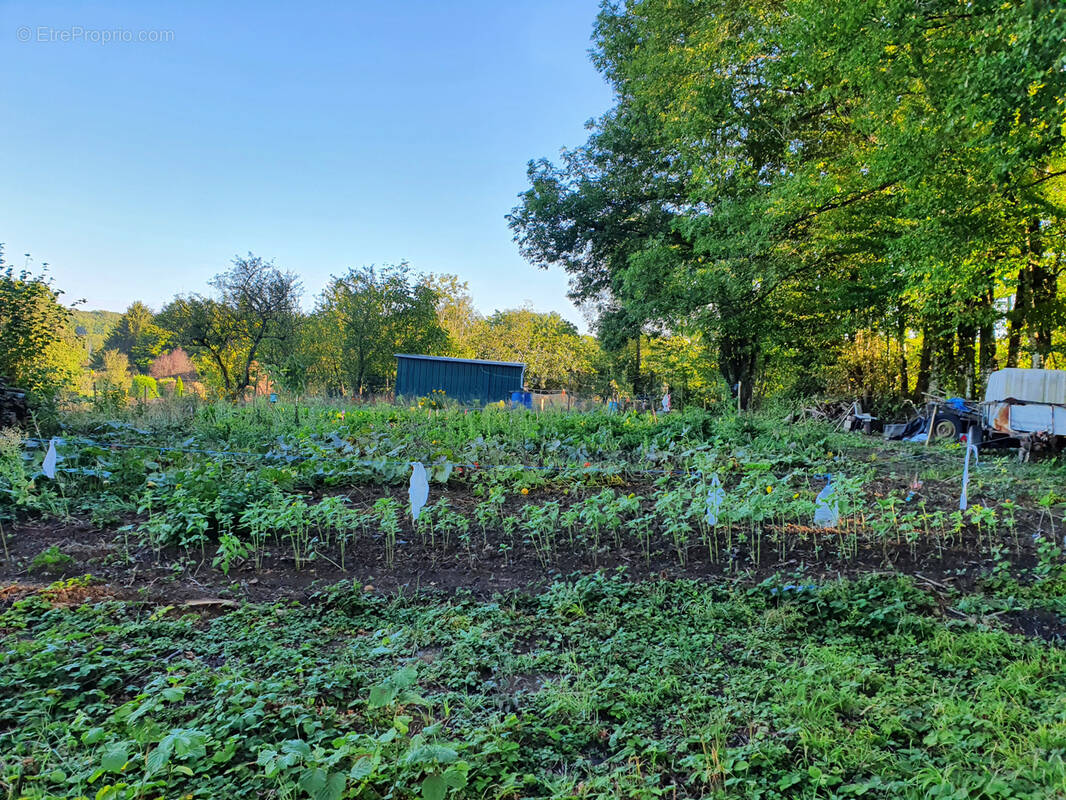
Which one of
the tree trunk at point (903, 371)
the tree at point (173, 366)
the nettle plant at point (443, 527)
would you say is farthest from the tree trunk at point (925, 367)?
the tree at point (173, 366)

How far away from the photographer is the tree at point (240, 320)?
18438 mm

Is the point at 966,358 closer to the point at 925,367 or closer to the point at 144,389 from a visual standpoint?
the point at 925,367

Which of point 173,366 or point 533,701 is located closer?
point 533,701

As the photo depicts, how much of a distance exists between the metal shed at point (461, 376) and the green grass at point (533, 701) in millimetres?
16715

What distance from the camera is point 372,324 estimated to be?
71.7 feet

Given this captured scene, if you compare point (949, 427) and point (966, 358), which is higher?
point (966, 358)

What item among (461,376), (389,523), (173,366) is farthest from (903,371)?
(173,366)

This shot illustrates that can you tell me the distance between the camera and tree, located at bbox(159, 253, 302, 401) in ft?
60.5

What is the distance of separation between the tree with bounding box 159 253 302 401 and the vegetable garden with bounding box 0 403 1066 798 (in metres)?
15.2

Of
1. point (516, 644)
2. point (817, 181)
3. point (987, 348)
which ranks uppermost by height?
point (817, 181)

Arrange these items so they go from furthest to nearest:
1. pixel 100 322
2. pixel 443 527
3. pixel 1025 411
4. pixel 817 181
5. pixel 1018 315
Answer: pixel 100 322, pixel 1018 315, pixel 817 181, pixel 1025 411, pixel 443 527

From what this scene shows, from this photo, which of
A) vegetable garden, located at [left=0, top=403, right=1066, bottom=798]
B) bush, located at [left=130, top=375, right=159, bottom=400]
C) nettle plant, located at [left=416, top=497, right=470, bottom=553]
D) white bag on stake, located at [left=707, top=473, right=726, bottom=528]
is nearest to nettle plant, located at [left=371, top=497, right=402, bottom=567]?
vegetable garden, located at [left=0, top=403, right=1066, bottom=798]

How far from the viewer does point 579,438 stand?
6758 millimetres

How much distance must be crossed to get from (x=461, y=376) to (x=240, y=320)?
27.6 ft
